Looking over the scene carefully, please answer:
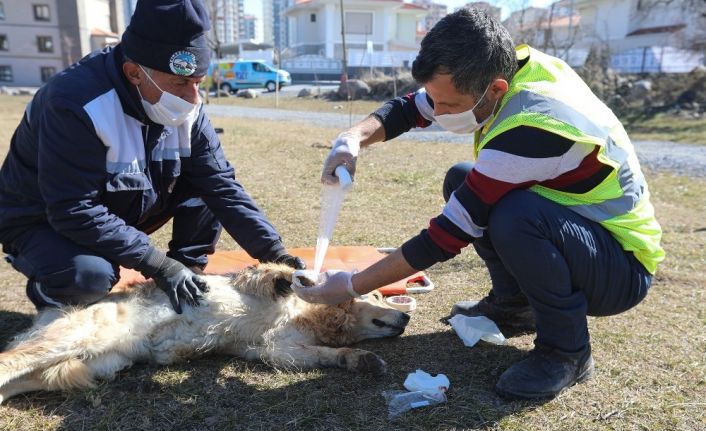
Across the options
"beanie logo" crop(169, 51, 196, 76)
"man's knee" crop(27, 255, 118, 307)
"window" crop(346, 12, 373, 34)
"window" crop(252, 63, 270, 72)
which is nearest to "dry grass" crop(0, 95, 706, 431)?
"man's knee" crop(27, 255, 118, 307)

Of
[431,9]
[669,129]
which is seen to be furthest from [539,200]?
[431,9]

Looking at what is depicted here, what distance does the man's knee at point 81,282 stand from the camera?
9.22ft

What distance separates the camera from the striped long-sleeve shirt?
88.7 inches

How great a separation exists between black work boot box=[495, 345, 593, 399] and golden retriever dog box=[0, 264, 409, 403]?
613mm

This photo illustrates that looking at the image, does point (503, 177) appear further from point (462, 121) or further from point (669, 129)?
point (669, 129)

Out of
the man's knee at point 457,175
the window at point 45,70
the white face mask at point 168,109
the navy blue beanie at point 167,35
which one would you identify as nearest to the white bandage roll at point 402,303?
the man's knee at point 457,175

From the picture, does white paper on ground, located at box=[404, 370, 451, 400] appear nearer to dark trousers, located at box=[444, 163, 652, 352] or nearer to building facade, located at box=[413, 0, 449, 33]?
dark trousers, located at box=[444, 163, 652, 352]

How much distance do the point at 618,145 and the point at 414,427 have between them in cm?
147

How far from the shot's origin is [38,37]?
4684cm

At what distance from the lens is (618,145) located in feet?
7.95

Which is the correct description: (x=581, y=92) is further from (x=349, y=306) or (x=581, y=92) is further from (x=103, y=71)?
(x=103, y=71)

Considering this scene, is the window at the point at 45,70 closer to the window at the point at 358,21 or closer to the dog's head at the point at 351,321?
the window at the point at 358,21

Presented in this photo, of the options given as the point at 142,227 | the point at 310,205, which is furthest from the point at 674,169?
the point at 142,227

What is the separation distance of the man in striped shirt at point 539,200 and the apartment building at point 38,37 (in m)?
49.5
